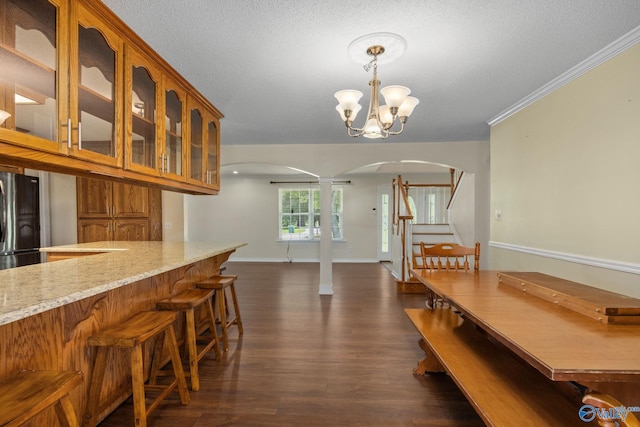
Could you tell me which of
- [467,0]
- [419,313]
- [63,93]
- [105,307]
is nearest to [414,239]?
[419,313]

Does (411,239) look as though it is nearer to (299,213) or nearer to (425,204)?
(425,204)

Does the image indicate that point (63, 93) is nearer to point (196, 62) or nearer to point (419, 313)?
point (196, 62)

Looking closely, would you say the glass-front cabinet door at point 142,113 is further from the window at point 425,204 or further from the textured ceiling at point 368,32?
the window at point 425,204

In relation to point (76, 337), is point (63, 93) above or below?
above

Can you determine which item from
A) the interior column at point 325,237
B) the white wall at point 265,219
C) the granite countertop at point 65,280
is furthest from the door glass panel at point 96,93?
the white wall at point 265,219

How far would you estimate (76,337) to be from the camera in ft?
5.23

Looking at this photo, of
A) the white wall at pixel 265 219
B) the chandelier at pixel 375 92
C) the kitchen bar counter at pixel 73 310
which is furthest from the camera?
the white wall at pixel 265 219

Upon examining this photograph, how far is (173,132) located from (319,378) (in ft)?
7.06

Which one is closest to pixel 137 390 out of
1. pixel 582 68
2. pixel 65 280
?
pixel 65 280

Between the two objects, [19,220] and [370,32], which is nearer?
[370,32]

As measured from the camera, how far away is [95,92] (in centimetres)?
164

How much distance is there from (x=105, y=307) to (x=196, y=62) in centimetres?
168

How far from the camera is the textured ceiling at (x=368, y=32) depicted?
1.56 metres

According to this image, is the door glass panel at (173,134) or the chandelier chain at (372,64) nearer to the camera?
the chandelier chain at (372,64)
